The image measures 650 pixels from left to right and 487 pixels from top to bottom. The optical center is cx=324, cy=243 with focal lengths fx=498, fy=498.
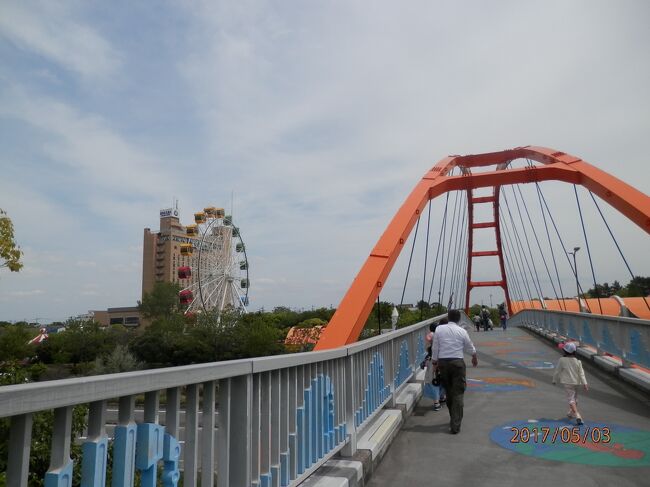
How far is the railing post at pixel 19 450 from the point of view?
1.46 m

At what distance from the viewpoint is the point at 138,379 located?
75.0 inches

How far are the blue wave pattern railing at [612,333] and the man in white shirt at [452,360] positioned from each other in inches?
130

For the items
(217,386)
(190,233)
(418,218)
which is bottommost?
(217,386)

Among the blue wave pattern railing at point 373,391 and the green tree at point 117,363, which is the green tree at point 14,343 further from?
the blue wave pattern railing at point 373,391

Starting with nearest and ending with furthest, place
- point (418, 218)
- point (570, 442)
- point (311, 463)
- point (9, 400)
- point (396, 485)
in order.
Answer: point (9, 400) < point (311, 463) < point (396, 485) < point (570, 442) < point (418, 218)

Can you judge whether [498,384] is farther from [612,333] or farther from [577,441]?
[577,441]

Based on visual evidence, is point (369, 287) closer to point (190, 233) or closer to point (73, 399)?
point (73, 399)

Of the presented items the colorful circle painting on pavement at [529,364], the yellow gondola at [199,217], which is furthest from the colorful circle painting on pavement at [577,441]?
the yellow gondola at [199,217]

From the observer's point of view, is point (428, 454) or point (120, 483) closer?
point (120, 483)

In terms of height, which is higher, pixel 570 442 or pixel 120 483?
pixel 120 483

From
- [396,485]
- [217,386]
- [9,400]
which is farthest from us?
[396,485]

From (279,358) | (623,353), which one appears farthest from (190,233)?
(279,358)

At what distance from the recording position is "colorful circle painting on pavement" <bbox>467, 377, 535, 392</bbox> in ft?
29.6

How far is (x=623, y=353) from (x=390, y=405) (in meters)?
5.14
